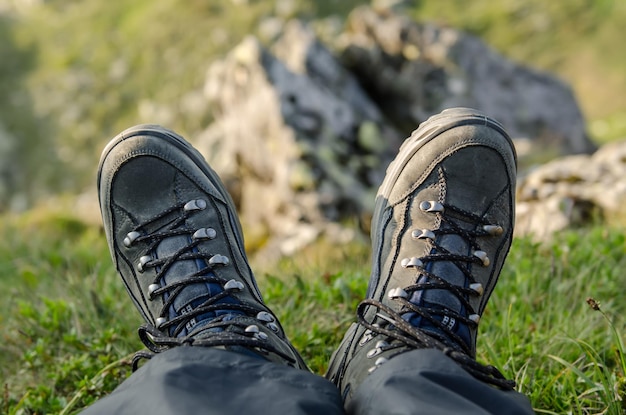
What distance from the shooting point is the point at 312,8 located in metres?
44.5

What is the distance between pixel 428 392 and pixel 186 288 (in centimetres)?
111

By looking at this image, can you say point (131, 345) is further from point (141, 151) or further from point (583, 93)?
point (583, 93)

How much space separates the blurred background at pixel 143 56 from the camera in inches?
1350

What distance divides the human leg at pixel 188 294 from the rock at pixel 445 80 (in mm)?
5886

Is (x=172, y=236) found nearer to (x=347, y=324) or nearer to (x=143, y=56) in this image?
(x=347, y=324)

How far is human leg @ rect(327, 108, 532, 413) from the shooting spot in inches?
76.2

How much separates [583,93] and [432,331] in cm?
3141

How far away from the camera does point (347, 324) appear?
259 cm

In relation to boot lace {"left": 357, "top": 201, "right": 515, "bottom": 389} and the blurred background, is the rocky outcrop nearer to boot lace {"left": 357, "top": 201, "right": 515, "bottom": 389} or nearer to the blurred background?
boot lace {"left": 357, "top": 201, "right": 515, "bottom": 389}

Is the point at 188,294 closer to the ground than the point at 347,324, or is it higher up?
higher up

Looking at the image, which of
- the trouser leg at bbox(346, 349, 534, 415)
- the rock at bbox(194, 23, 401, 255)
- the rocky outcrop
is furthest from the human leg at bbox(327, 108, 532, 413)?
the rock at bbox(194, 23, 401, 255)

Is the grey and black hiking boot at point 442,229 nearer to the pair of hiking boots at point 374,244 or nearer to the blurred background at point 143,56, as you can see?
the pair of hiking boots at point 374,244

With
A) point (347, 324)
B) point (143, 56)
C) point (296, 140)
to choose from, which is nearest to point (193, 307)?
point (347, 324)

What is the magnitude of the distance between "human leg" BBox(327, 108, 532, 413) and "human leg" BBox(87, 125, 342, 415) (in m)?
0.30
